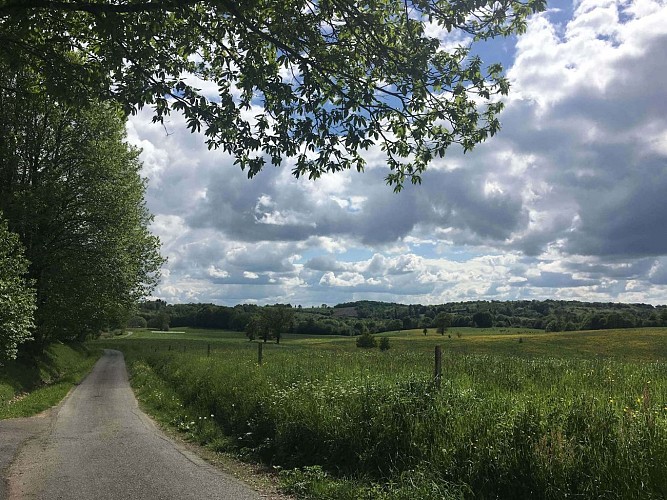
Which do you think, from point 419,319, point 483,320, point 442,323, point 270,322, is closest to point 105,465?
point 270,322

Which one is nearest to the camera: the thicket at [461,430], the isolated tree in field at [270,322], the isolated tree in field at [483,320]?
the thicket at [461,430]

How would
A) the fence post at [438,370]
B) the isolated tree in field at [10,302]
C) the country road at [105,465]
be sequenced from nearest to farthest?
the country road at [105,465] → the fence post at [438,370] → the isolated tree in field at [10,302]

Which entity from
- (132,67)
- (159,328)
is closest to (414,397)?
(132,67)

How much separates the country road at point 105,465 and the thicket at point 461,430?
3.73 feet

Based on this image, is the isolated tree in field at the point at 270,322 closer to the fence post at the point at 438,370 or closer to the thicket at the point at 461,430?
the thicket at the point at 461,430

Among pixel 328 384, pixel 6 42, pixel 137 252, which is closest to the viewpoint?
pixel 6 42

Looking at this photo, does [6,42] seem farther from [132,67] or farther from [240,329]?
[240,329]

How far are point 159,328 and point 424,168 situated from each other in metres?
158

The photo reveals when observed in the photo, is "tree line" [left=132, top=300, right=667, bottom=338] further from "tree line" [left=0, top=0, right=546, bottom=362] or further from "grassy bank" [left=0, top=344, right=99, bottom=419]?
"tree line" [left=0, top=0, right=546, bottom=362]

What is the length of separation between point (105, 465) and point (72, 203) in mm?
18346

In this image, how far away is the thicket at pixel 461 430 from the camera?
5.36 meters

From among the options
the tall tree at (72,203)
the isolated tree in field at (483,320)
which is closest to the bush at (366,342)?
the tall tree at (72,203)

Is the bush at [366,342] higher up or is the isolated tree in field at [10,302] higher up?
the isolated tree in field at [10,302]

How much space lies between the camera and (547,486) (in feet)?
17.7
